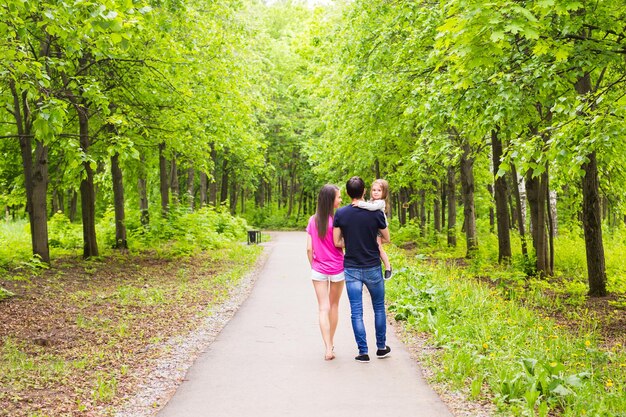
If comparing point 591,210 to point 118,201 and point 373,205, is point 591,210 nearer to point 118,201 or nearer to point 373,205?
point 373,205

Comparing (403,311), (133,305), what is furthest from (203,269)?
(403,311)

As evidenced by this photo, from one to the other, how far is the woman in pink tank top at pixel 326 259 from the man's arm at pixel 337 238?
5cm

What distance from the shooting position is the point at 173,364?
22.4ft

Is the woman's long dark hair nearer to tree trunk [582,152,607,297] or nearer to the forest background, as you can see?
the forest background

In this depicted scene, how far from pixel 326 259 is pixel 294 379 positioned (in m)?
1.51

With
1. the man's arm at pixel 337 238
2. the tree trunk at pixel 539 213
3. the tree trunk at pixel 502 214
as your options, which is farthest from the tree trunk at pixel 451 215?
the man's arm at pixel 337 238

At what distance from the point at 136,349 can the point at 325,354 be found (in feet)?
8.53

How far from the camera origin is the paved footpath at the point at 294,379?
5.16 metres

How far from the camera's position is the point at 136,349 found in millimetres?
7598

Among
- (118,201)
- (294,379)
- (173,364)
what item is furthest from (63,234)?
(294,379)

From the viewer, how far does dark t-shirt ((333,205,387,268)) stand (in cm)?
670

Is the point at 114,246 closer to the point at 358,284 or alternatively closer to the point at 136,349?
the point at 136,349

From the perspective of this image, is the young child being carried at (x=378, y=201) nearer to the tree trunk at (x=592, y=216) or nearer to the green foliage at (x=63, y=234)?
the tree trunk at (x=592, y=216)

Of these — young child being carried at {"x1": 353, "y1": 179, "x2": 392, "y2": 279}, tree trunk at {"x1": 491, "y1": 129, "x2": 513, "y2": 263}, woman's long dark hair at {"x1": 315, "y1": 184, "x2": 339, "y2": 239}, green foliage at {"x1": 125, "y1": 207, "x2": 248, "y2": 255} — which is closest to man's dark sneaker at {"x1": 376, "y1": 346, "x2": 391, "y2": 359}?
young child being carried at {"x1": 353, "y1": 179, "x2": 392, "y2": 279}
